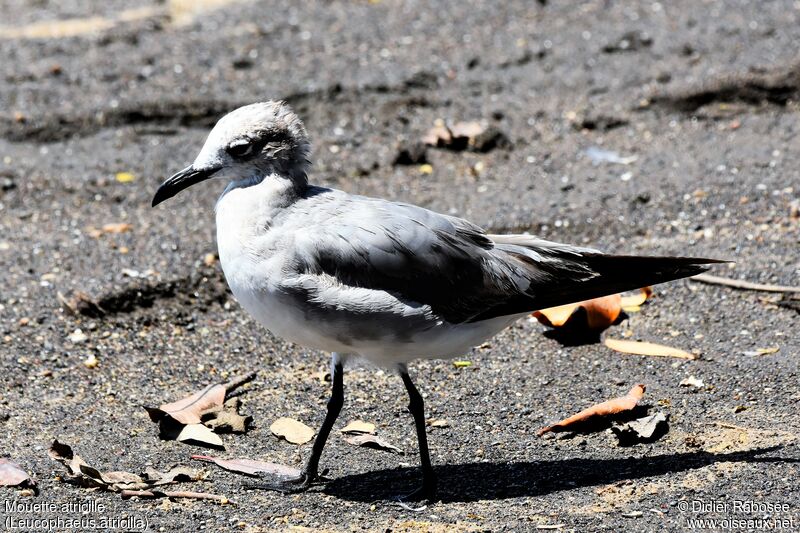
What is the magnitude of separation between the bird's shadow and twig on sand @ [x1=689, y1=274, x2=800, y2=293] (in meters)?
1.52

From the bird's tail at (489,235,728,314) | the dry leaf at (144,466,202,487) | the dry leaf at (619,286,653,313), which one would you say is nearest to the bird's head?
the bird's tail at (489,235,728,314)

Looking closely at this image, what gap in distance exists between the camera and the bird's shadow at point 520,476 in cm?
412

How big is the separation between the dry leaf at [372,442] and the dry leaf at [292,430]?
0.62 feet

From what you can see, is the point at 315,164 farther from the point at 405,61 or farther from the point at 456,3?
the point at 456,3

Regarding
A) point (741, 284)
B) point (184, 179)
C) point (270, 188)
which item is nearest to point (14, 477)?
point (184, 179)

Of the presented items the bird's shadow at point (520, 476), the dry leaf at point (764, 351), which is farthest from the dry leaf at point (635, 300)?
the bird's shadow at point (520, 476)

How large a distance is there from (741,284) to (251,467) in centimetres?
281

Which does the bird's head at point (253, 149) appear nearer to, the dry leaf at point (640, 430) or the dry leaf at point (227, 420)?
the dry leaf at point (227, 420)

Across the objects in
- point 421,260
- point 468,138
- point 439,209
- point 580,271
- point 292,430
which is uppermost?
point 421,260

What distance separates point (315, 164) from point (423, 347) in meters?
3.46

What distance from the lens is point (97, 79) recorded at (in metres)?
8.61

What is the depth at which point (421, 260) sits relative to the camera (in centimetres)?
420

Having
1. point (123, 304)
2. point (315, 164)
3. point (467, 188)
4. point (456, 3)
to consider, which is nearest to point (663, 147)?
point (467, 188)

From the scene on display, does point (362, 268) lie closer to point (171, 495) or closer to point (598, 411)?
point (171, 495)
